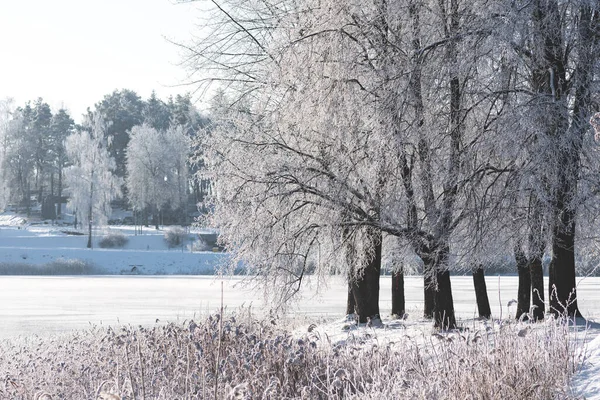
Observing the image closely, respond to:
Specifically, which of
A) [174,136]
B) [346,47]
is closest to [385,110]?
[346,47]

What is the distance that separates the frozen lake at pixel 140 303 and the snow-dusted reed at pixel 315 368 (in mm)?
5403

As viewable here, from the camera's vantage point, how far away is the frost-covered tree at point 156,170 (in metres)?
68.1

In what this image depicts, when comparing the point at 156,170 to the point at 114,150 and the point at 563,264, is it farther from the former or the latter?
the point at 563,264

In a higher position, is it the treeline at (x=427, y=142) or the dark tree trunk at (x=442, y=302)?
the treeline at (x=427, y=142)

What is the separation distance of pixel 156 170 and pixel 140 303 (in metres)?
44.2

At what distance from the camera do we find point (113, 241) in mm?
59531

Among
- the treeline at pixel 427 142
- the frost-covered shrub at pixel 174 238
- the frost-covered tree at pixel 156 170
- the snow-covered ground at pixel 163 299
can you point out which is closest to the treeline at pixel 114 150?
the frost-covered tree at pixel 156 170

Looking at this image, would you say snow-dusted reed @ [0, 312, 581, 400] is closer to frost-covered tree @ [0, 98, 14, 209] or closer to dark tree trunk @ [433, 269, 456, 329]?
dark tree trunk @ [433, 269, 456, 329]

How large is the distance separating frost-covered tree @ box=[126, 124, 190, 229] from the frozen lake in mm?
28856

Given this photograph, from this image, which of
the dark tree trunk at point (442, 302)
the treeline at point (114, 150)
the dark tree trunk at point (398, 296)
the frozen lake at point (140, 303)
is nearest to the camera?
the dark tree trunk at point (442, 302)

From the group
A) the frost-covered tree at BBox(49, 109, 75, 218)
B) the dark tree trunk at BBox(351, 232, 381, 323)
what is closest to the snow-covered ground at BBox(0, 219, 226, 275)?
the frost-covered tree at BBox(49, 109, 75, 218)

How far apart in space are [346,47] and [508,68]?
2.61m

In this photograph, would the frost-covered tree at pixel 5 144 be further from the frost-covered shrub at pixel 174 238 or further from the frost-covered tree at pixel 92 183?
the frost-covered shrub at pixel 174 238

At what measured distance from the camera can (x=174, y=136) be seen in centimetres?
7481
